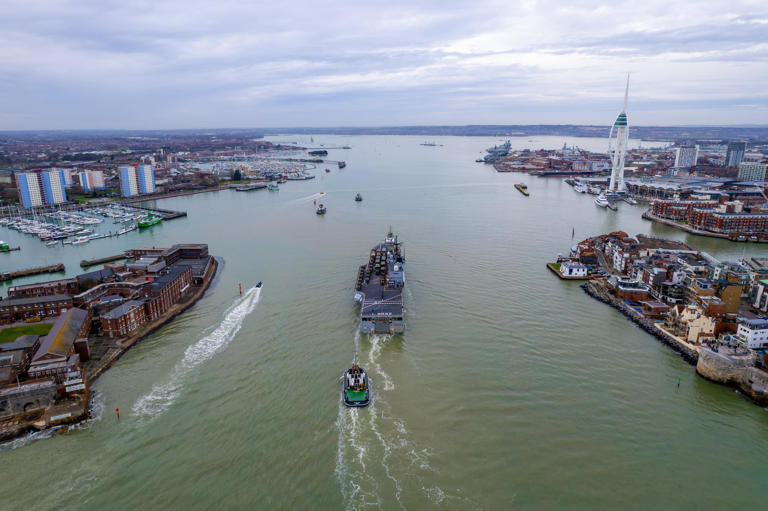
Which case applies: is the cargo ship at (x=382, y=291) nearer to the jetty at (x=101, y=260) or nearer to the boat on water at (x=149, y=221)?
the jetty at (x=101, y=260)

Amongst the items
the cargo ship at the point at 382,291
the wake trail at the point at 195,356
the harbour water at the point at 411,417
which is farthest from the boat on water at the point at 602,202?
the wake trail at the point at 195,356

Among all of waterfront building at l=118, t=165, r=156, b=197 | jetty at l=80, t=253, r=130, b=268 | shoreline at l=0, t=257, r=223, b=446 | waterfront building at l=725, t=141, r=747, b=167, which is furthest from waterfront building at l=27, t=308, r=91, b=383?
waterfront building at l=725, t=141, r=747, b=167

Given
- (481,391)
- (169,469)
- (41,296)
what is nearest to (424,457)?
(481,391)

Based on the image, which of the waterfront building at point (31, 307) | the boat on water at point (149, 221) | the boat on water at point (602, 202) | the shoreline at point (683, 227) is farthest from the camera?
the boat on water at point (602, 202)

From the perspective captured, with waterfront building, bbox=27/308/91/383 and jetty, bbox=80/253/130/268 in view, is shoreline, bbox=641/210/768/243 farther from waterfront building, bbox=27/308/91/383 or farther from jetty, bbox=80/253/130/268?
jetty, bbox=80/253/130/268

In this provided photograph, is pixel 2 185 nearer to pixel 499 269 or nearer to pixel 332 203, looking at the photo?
pixel 332 203

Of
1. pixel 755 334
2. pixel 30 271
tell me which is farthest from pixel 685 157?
pixel 30 271
